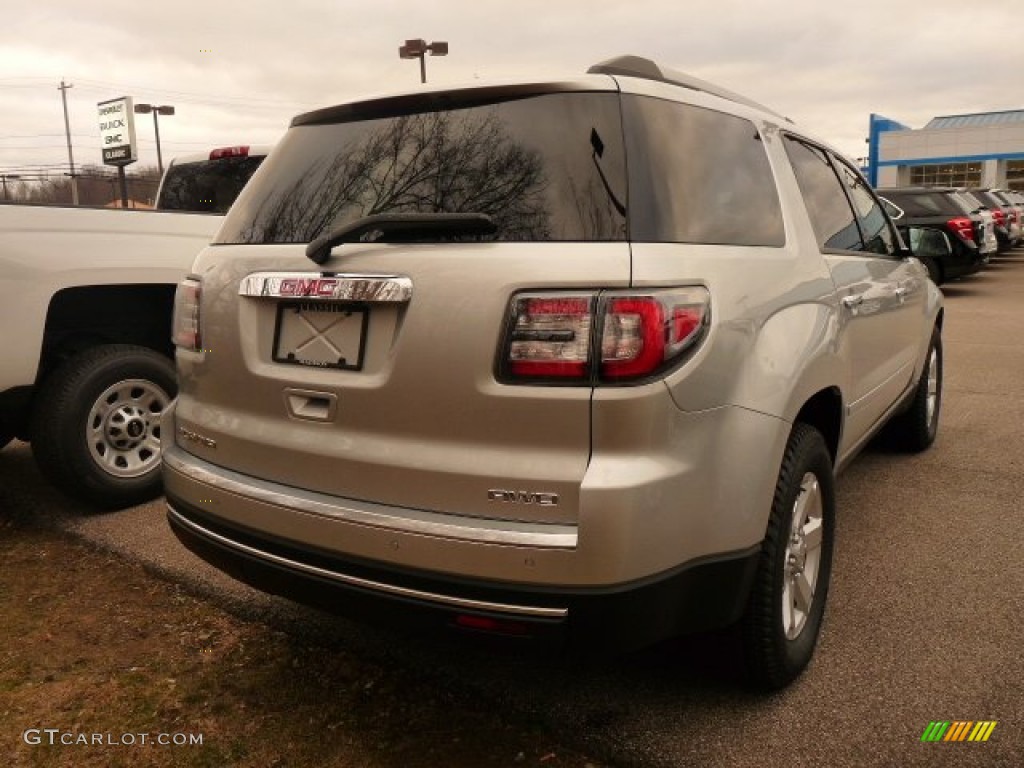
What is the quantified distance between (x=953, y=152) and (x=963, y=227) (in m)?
49.8

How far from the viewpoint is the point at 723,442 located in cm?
219

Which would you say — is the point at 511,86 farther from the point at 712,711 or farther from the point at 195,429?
the point at 712,711

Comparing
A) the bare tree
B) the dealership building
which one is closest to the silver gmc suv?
the bare tree

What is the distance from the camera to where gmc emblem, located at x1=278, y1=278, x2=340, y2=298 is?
2281 mm

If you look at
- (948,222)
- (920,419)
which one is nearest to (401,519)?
(920,419)

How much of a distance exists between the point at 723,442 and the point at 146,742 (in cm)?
182

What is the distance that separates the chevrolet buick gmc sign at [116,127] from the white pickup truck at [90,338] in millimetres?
31844

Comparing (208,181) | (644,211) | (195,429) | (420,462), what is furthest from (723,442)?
(208,181)

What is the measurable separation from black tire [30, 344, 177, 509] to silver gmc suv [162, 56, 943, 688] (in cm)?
179

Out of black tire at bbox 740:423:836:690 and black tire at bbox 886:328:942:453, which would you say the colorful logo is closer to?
black tire at bbox 740:423:836:690

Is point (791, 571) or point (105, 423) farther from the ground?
point (105, 423)

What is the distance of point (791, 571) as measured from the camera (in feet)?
8.86

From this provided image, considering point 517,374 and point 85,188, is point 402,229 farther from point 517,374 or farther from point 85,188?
point 85,188

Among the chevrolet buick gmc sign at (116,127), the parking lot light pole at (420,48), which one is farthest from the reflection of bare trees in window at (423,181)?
the chevrolet buick gmc sign at (116,127)
